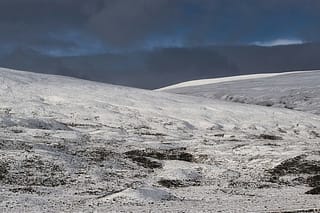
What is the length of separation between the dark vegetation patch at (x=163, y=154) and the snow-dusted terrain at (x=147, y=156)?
10 centimetres

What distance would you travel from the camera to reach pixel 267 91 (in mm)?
146625

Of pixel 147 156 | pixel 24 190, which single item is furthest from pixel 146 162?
pixel 24 190

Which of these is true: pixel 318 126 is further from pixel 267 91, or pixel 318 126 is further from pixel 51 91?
pixel 267 91

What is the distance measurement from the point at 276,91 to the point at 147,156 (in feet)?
316

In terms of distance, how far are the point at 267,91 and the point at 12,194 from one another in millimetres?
118781

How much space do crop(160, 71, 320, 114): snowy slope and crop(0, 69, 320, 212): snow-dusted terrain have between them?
23491mm

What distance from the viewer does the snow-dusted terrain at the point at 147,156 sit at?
106 feet

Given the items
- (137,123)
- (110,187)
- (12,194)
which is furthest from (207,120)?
(12,194)

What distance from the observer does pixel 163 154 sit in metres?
55.6

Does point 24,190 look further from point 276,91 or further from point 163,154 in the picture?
point 276,91

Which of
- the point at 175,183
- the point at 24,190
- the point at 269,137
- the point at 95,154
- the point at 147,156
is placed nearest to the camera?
the point at 24,190

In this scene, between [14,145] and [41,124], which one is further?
[41,124]

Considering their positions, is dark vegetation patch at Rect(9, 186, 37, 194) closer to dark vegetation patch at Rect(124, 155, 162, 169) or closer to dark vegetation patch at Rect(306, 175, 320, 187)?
dark vegetation patch at Rect(124, 155, 162, 169)

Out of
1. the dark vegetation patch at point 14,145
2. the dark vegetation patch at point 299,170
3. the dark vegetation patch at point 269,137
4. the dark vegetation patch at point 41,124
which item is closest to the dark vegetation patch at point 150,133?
the dark vegetation patch at point 41,124
